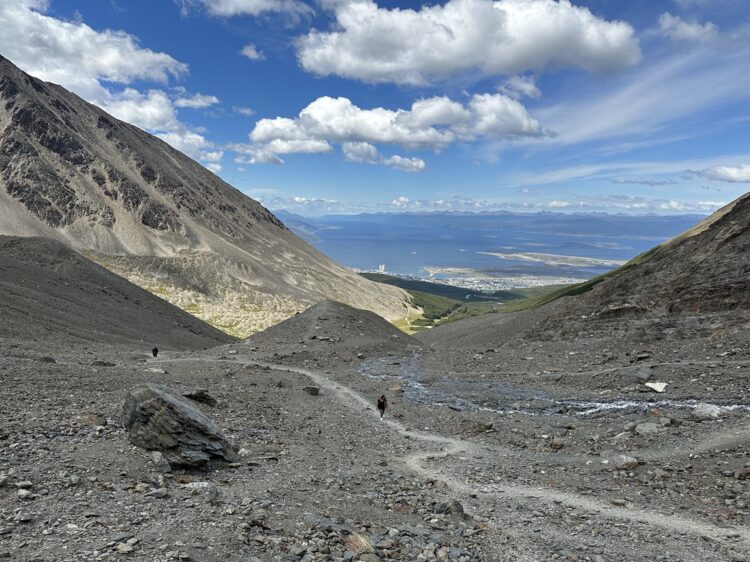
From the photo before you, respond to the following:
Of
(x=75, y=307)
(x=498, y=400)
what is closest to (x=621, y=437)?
(x=498, y=400)

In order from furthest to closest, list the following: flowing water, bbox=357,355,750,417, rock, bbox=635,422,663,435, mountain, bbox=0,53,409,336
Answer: mountain, bbox=0,53,409,336
flowing water, bbox=357,355,750,417
rock, bbox=635,422,663,435

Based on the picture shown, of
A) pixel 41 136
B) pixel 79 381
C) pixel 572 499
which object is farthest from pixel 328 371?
pixel 41 136

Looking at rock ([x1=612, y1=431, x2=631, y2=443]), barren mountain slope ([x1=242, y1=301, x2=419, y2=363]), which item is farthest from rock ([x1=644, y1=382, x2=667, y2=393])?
barren mountain slope ([x1=242, y1=301, x2=419, y2=363])

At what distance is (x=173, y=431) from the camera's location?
16.5 metres

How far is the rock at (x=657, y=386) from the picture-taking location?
28781 millimetres

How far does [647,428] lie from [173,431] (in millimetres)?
20243

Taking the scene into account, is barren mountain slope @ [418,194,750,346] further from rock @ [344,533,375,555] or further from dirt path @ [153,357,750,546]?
rock @ [344,533,375,555]

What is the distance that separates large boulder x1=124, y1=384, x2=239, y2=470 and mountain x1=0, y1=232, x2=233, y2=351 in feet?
110

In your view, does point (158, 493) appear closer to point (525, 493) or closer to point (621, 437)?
point (525, 493)

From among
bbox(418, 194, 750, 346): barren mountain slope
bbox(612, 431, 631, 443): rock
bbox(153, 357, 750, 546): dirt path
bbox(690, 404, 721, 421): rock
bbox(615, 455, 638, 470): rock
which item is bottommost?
bbox(153, 357, 750, 546): dirt path

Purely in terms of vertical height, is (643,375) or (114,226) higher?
(114,226)

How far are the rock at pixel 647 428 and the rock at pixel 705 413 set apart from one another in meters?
2.33

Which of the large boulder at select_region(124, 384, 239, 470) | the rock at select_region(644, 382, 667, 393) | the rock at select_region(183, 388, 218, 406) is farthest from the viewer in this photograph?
the rock at select_region(644, 382, 667, 393)

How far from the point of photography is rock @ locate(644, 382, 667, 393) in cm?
2878
